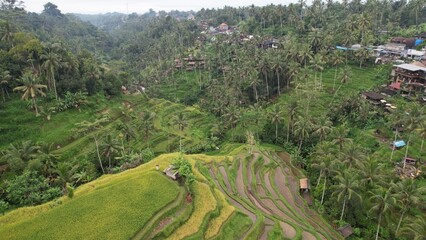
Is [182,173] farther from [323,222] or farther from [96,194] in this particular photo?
[323,222]

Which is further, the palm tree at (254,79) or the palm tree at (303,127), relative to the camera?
the palm tree at (254,79)

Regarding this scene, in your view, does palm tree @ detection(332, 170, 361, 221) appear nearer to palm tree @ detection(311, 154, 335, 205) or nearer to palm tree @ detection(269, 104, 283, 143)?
palm tree @ detection(311, 154, 335, 205)

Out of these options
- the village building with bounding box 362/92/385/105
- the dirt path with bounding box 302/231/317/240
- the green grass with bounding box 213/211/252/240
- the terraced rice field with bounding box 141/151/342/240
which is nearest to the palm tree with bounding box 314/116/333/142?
the terraced rice field with bounding box 141/151/342/240

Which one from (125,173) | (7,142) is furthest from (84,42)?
(125,173)

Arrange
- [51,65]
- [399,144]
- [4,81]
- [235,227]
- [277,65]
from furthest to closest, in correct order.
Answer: [277,65]
[51,65]
[4,81]
[399,144]
[235,227]

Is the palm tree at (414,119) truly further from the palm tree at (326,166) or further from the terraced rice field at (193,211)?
the terraced rice field at (193,211)

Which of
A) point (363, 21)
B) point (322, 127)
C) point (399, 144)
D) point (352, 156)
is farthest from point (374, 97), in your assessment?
point (363, 21)

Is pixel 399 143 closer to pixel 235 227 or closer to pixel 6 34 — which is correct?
pixel 235 227

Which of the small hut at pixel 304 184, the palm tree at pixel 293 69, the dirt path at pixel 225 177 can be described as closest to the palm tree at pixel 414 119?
the small hut at pixel 304 184
